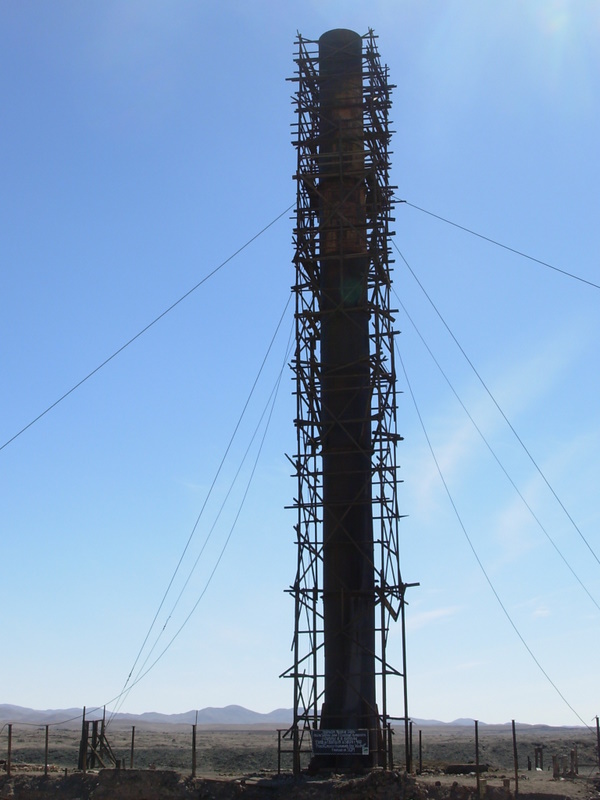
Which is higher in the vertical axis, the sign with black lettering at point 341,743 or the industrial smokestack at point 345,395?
the industrial smokestack at point 345,395

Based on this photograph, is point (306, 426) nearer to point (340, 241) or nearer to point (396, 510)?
point (396, 510)

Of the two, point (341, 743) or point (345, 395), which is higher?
point (345, 395)

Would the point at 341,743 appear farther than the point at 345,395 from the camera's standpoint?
No

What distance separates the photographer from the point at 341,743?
2814 cm

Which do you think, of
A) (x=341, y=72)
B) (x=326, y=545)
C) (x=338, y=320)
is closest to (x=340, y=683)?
(x=326, y=545)

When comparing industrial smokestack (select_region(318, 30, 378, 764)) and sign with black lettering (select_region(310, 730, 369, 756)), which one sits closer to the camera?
sign with black lettering (select_region(310, 730, 369, 756))

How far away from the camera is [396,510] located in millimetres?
30422

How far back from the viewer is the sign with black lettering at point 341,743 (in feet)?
92.0

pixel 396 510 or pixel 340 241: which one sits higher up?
pixel 340 241

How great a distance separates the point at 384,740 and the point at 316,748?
76.5 inches

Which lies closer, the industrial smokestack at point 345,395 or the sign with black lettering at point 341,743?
the sign with black lettering at point 341,743

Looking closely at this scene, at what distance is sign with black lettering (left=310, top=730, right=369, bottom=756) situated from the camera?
28.0 meters

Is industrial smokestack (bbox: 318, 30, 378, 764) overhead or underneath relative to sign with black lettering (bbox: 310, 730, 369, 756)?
overhead

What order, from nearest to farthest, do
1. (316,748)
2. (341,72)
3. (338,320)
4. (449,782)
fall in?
(449,782) < (316,748) < (338,320) < (341,72)
